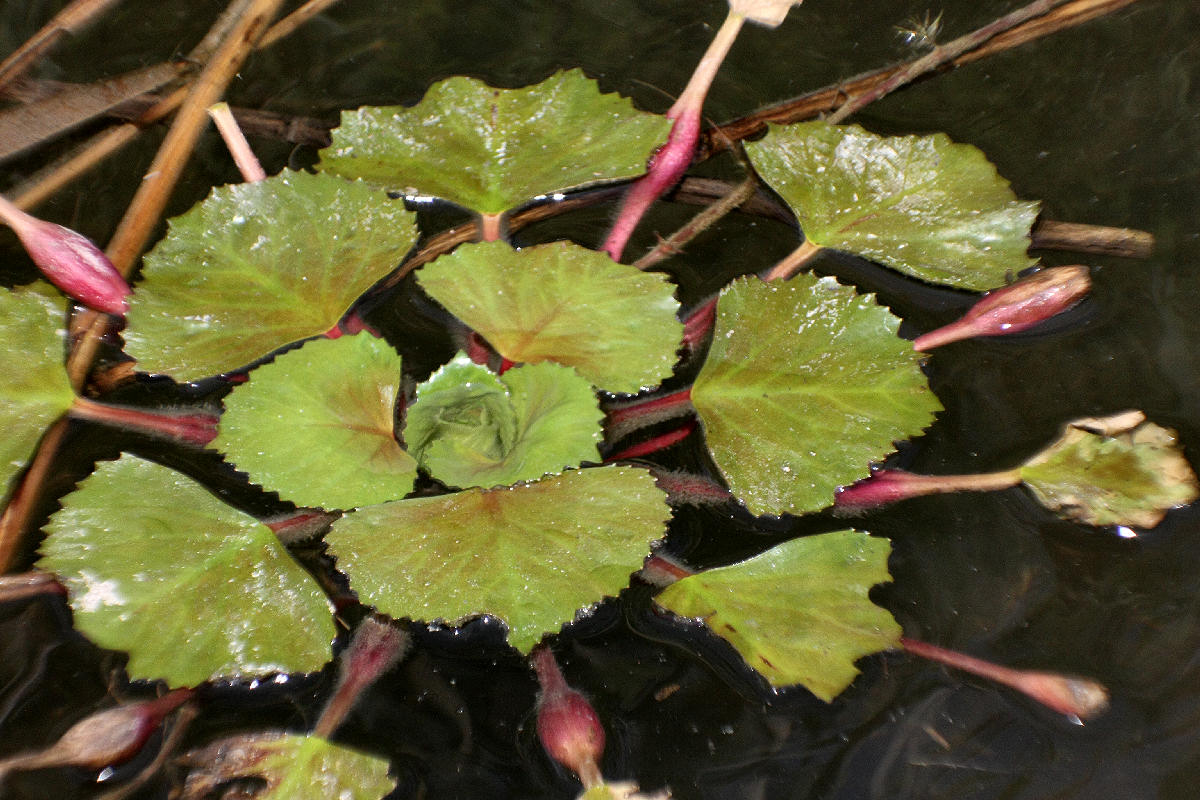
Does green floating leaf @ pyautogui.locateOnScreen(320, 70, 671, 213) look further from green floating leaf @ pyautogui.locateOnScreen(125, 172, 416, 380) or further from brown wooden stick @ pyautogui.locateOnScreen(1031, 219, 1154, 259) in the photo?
brown wooden stick @ pyautogui.locateOnScreen(1031, 219, 1154, 259)

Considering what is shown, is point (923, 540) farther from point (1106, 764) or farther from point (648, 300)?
point (648, 300)

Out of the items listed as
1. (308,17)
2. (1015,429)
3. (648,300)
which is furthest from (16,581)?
(1015,429)

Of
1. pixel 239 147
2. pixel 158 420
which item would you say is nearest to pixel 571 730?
pixel 158 420

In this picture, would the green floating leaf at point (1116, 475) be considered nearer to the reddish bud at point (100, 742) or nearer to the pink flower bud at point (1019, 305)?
the pink flower bud at point (1019, 305)

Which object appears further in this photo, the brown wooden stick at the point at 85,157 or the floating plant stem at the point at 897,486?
the brown wooden stick at the point at 85,157

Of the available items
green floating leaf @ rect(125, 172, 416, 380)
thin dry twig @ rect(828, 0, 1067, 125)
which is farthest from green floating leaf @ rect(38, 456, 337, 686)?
thin dry twig @ rect(828, 0, 1067, 125)

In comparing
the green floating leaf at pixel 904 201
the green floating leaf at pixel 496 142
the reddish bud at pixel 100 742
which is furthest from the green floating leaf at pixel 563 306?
the reddish bud at pixel 100 742
